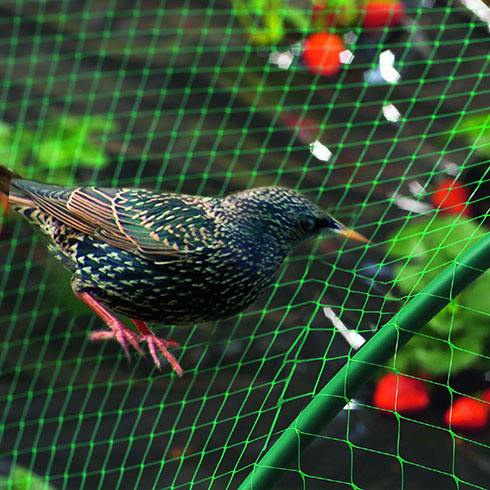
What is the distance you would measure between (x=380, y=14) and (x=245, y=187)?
0.73 metres

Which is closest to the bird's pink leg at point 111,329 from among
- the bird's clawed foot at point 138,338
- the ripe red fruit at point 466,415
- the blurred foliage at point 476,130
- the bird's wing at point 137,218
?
the bird's clawed foot at point 138,338

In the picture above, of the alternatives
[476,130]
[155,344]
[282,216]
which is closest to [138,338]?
[155,344]

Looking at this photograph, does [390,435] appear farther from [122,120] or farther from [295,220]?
[122,120]

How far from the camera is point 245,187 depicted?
271cm

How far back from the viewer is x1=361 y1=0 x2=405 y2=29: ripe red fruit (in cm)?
293

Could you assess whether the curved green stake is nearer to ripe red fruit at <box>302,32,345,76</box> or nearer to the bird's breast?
the bird's breast

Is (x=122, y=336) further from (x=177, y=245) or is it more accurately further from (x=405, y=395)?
(x=405, y=395)

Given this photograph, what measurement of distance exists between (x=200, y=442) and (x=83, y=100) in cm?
120

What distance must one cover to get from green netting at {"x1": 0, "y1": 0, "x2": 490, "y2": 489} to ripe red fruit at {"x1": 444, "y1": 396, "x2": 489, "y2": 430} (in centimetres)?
2

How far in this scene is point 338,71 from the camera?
2.91 m

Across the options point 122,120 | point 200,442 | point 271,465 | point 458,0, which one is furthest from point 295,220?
point 458,0

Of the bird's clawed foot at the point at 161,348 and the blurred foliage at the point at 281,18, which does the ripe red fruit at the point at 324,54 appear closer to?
the blurred foliage at the point at 281,18

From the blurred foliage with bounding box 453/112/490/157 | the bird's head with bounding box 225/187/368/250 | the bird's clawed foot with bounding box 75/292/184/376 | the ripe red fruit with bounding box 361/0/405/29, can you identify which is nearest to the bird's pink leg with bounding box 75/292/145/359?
the bird's clawed foot with bounding box 75/292/184/376

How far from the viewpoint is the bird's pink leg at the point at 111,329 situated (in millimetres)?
2082
